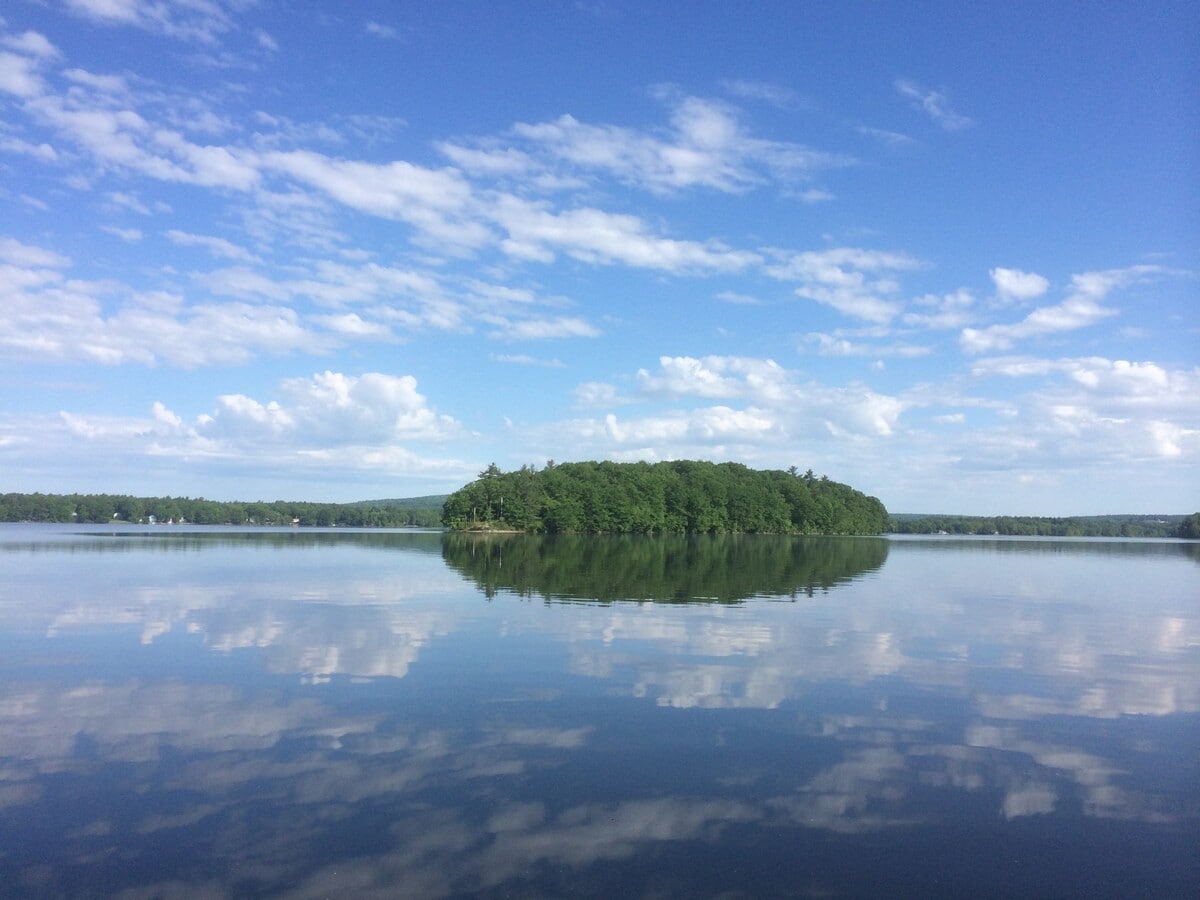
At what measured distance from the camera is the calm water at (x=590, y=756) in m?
8.27

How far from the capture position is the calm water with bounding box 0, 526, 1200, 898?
827cm

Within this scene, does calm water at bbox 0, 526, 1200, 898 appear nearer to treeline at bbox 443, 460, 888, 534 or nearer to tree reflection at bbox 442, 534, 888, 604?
tree reflection at bbox 442, 534, 888, 604

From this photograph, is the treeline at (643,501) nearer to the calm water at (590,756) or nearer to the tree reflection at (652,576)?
the tree reflection at (652,576)

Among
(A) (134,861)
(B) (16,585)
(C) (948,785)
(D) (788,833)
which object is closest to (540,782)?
(D) (788,833)

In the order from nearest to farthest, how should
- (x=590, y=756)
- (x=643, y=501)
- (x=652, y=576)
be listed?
1. (x=590, y=756)
2. (x=652, y=576)
3. (x=643, y=501)

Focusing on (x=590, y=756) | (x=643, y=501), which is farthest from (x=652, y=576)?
(x=643, y=501)

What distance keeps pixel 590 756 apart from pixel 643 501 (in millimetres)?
139799

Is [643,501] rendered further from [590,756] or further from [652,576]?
[590,756]

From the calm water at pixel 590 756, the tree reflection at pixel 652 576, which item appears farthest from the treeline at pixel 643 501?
the calm water at pixel 590 756

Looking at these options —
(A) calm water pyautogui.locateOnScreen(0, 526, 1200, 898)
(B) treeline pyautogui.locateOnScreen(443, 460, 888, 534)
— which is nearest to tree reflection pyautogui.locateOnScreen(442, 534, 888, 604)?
(A) calm water pyautogui.locateOnScreen(0, 526, 1200, 898)

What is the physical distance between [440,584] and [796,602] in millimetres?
15756

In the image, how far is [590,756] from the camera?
11.6 metres

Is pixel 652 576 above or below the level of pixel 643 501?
below

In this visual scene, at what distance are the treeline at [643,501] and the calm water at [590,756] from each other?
11480 centimetres
